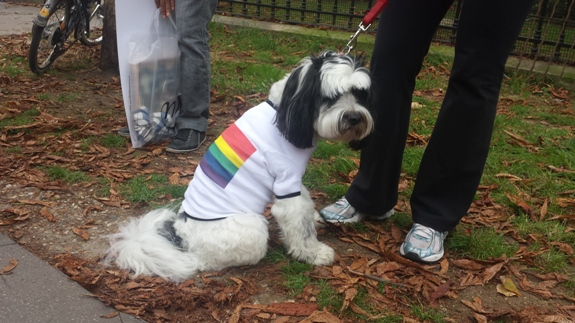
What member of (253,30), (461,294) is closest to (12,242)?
(461,294)

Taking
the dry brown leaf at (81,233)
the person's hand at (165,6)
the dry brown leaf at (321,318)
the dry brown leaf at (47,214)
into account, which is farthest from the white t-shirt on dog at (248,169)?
the person's hand at (165,6)

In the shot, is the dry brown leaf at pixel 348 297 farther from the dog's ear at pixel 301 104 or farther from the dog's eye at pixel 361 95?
the dog's eye at pixel 361 95

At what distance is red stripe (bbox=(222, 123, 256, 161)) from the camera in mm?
2910

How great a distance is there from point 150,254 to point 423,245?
1.52m

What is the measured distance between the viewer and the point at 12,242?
3.19 metres

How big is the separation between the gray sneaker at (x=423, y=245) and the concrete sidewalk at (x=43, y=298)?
1.56 meters

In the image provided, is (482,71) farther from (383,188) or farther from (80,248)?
(80,248)

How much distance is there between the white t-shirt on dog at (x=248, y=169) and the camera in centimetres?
290

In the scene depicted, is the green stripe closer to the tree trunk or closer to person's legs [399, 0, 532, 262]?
person's legs [399, 0, 532, 262]

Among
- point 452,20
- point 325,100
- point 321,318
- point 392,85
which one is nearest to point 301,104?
point 325,100

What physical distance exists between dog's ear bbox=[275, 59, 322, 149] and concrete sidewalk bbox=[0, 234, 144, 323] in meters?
1.16

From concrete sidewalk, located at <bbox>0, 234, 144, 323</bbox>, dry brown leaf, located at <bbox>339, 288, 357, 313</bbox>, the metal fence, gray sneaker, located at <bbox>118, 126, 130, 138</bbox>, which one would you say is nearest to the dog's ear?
dry brown leaf, located at <bbox>339, 288, 357, 313</bbox>

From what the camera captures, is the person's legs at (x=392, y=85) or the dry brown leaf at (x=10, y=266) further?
the person's legs at (x=392, y=85)

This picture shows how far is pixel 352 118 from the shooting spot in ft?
9.14
